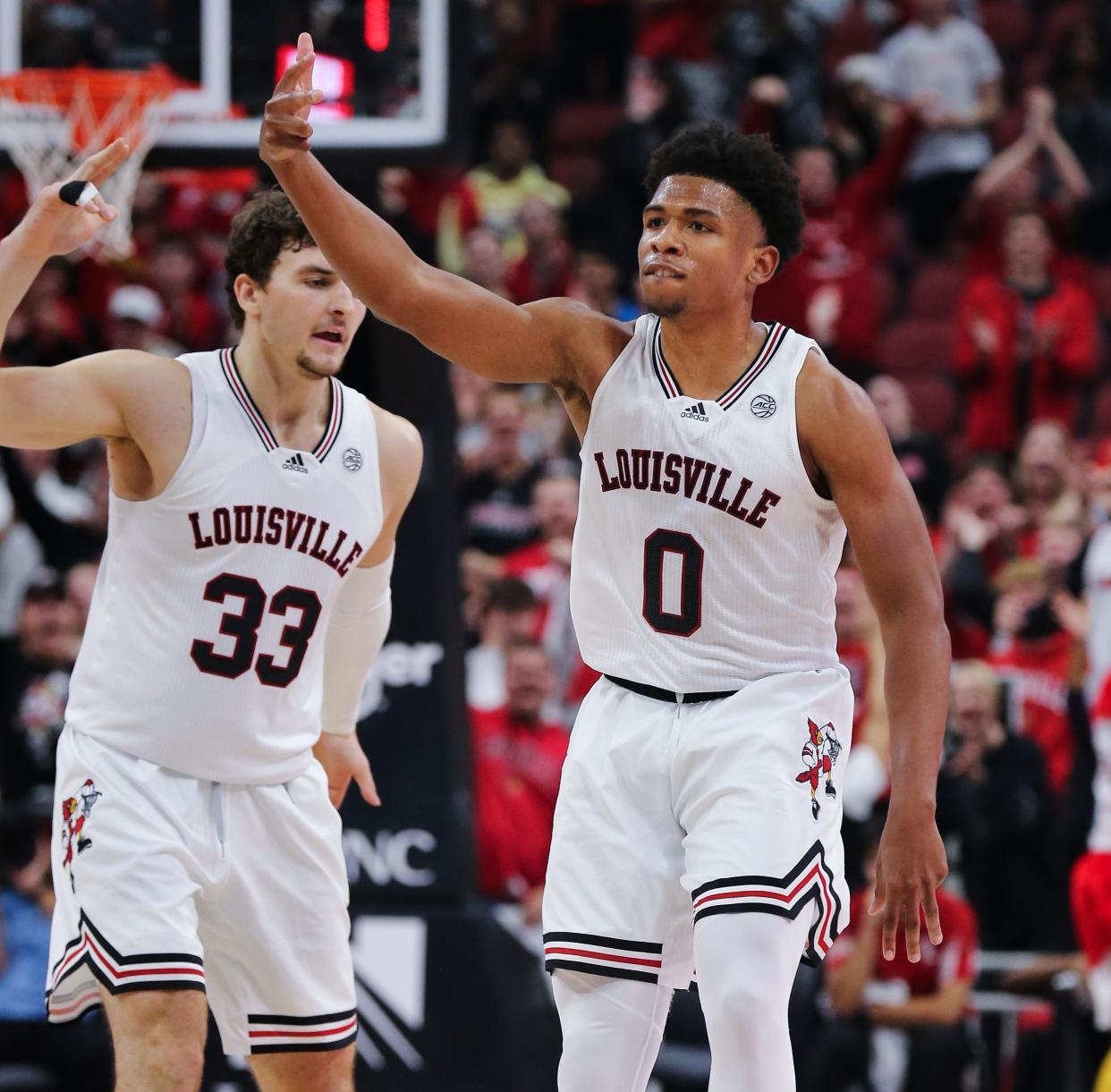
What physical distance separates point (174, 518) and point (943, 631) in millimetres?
1884

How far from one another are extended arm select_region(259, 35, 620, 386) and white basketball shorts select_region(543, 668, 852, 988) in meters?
0.86

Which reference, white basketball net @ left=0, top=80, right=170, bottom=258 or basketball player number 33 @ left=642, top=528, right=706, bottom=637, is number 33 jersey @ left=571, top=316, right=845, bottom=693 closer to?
basketball player number 33 @ left=642, top=528, right=706, bottom=637

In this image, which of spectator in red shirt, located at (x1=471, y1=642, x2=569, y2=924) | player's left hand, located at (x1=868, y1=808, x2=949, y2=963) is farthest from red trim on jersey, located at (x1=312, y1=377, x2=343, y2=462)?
spectator in red shirt, located at (x1=471, y1=642, x2=569, y2=924)

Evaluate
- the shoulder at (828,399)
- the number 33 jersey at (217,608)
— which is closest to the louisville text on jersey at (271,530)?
the number 33 jersey at (217,608)

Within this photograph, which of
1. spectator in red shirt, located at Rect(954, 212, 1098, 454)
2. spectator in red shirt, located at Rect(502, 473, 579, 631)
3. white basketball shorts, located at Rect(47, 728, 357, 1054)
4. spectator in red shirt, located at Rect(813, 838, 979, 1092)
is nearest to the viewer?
white basketball shorts, located at Rect(47, 728, 357, 1054)

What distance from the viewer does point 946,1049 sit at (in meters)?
7.58

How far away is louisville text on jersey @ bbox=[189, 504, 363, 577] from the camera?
4.84 m

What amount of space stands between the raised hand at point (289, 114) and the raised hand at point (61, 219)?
1.95 ft

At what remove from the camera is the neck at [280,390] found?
502 centimetres

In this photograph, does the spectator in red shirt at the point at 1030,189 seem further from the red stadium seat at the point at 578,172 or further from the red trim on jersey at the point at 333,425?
the red trim on jersey at the point at 333,425

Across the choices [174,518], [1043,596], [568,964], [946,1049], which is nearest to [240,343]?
[174,518]

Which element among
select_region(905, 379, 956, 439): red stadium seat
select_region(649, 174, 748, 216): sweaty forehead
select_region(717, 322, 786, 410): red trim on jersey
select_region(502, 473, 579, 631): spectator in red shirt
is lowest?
select_region(502, 473, 579, 631): spectator in red shirt

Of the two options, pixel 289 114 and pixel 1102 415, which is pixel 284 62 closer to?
pixel 289 114

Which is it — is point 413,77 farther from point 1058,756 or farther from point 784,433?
point 1058,756
